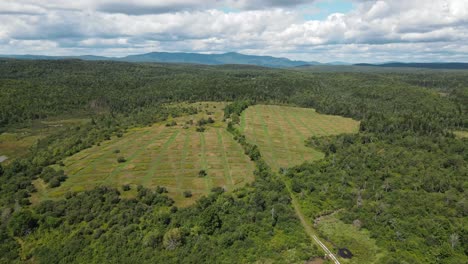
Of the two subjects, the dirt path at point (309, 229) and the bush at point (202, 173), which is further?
the bush at point (202, 173)

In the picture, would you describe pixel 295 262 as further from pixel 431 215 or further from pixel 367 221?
pixel 431 215

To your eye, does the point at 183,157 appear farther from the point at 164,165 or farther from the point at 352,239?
the point at 352,239

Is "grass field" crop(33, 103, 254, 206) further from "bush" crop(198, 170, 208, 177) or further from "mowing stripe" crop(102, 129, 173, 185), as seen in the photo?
"bush" crop(198, 170, 208, 177)

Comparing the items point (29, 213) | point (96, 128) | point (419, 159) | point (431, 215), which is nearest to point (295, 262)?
point (431, 215)

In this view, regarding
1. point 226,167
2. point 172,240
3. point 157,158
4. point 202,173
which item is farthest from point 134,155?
point 172,240

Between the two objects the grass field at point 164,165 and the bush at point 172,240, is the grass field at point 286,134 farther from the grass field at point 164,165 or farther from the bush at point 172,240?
the bush at point 172,240

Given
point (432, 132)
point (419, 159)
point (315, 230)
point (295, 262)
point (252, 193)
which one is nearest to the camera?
point (295, 262)

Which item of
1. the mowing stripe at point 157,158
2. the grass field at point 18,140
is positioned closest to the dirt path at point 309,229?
the mowing stripe at point 157,158
